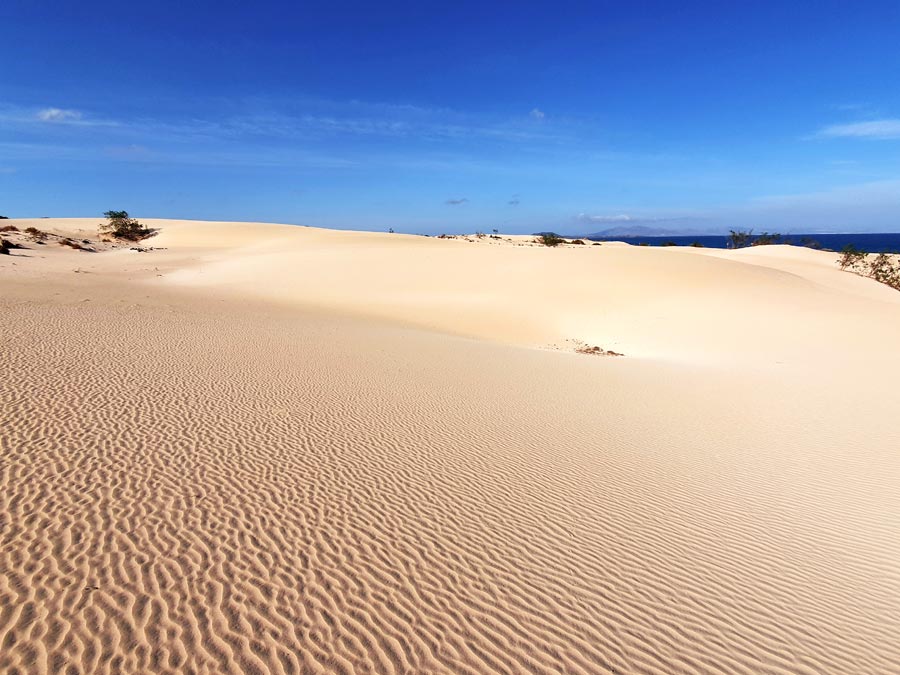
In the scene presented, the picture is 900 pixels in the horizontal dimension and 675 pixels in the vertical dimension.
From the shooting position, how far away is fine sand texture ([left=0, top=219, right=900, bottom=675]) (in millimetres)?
3555

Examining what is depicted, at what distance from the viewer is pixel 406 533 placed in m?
4.76

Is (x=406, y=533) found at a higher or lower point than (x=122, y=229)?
lower

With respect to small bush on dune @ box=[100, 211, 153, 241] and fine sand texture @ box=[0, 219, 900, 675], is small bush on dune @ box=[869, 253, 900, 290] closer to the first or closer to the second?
fine sand texture @ box=[0, 219, 900, 675]

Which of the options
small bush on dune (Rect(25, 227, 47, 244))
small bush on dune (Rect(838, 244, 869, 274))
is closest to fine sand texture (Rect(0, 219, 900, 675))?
small bush on dune (Rect(838, 244, 869, 274))

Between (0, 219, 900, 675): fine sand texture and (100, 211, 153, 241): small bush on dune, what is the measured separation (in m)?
45.5

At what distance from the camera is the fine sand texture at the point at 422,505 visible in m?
3.55

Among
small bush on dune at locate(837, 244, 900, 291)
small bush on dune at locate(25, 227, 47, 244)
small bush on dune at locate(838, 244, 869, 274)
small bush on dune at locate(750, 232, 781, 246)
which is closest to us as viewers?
small bush on dune at locate(837, 244, 900, 291)

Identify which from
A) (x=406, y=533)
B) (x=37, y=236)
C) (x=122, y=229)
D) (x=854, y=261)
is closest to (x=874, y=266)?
(x=854, y=261)

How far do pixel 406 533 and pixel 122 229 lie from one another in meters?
59.7

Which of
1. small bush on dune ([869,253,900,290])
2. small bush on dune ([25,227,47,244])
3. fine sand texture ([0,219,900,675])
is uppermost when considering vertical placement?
small bush on dune ([25,227,47,244])

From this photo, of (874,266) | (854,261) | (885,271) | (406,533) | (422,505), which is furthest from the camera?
(854,261)

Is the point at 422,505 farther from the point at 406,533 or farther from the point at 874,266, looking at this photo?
the point at 874,266

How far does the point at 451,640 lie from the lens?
11.8ft

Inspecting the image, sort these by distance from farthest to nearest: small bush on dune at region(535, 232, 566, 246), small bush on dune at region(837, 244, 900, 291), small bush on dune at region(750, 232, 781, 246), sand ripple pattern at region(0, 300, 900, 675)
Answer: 1. small bush on dune at region(750, 232, 781, 246)
2. small bush on dune at region(535, 232, 566, 246)
3. small bush on dune at region(837, 244, 900, 291)
4. sand ripple pattern at region(0, 300, 900, 675)
